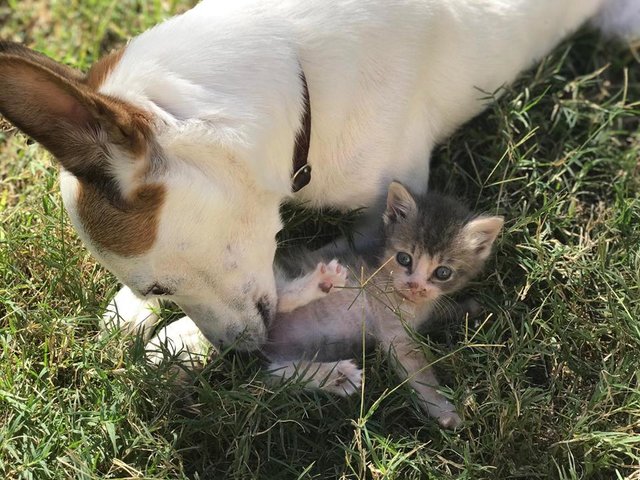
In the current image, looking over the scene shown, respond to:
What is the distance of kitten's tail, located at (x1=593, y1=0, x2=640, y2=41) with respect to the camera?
4.14 m

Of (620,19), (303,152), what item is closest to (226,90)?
(303,152)

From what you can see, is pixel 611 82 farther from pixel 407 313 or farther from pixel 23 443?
pixel 23 443

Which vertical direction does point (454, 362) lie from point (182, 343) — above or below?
below

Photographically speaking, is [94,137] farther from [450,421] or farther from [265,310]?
[450,421]

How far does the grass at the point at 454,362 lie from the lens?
10.2 feet

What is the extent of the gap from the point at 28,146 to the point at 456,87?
7.17 ft

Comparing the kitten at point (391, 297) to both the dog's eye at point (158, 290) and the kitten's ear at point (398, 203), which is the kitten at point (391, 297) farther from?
the dog's eye at point (158, 290)

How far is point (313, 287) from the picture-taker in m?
3.22

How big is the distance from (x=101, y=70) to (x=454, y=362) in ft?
5.85

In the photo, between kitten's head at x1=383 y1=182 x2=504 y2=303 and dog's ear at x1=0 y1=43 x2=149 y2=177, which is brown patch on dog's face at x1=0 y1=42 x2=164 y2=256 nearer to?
dog's ear at x1=0 y1=43 x2=149 y2=177

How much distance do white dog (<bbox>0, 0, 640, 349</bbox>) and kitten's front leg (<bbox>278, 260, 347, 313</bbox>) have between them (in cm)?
13

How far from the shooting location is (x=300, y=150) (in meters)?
2.94

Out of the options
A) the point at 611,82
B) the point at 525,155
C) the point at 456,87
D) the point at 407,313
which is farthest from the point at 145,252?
the point at 611,82

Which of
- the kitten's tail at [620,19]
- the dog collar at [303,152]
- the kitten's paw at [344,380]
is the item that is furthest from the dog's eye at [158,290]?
the kitten's tail at [620,19]
